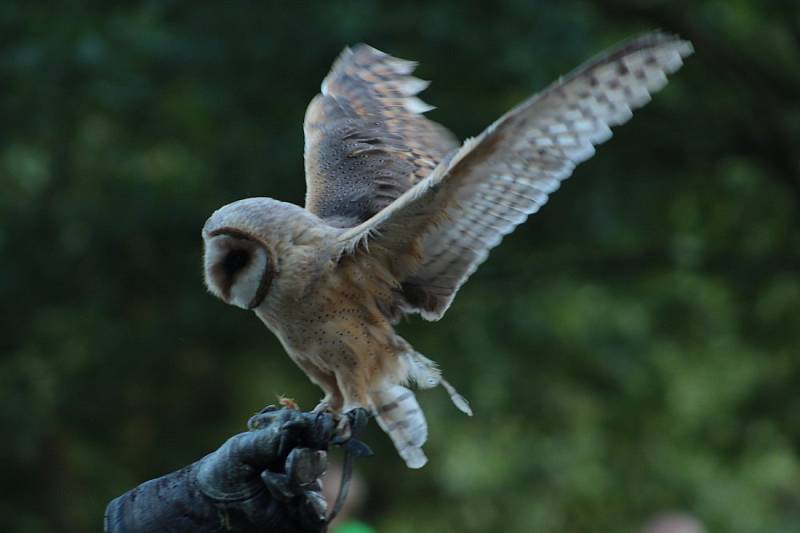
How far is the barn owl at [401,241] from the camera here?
343 cm

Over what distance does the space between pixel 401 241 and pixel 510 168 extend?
467 millimetres

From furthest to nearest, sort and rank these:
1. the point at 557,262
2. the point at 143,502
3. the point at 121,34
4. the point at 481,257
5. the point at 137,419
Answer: the point at 137,419 → the point at 557,262 → the point at 121,34 → the point at 481,257 → the point at 143,502

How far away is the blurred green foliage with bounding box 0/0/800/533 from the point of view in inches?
365

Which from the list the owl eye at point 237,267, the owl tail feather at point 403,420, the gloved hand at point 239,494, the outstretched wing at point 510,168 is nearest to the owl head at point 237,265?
the owl eye at point 237,267

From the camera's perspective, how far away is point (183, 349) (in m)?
10.9

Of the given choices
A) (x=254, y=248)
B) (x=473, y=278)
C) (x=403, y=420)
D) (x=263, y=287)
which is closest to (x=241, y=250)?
(x=254, y=248)

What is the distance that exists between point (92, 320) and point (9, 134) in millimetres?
1614

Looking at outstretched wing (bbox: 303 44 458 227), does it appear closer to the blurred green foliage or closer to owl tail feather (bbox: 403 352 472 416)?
owl tail feather (bbox: 403 352 472 416)

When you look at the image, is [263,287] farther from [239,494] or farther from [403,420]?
[239,494]

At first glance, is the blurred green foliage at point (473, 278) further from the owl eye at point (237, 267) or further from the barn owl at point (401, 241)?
the owl eye at point (237, 267)

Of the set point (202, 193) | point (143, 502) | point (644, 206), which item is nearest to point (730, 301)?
point (644, 206)

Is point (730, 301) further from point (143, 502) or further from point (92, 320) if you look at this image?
point (143, 502)

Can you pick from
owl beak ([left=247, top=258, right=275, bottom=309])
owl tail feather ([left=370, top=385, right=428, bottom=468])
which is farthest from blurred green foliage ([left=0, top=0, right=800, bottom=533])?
owl beak ([left=247, top=258, right=275, bottom=309])

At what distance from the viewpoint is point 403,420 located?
3805 millimetres
